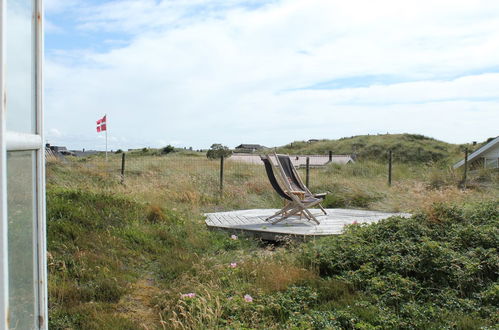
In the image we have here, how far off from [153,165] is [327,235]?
11727mm

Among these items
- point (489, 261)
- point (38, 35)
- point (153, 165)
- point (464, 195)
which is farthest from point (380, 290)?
point (153, 165)

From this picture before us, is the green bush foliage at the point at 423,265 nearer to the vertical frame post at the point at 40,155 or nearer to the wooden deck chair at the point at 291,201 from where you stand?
the wooden deck chair at the point at 291,201

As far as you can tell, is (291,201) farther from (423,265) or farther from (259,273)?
(423,265)

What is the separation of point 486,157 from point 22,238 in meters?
18.3

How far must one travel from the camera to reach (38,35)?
1.38m

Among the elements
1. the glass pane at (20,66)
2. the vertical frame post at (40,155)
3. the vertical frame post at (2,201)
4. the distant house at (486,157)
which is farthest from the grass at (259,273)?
the distant house at (486,157)

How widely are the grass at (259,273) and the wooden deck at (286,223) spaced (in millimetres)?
302

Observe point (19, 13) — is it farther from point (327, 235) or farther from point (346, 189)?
point (346, 189)

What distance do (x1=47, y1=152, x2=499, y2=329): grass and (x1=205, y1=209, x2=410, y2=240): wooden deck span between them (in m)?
0.30

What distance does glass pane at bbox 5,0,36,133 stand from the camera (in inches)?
40.0

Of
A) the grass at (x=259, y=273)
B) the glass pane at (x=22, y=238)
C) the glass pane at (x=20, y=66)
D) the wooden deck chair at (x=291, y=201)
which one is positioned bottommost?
the grass at (x=259, y=273)

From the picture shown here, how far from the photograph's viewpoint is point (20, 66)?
114cm

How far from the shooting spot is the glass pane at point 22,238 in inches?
42.0

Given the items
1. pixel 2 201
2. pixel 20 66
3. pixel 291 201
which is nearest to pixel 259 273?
pixel 291 201
